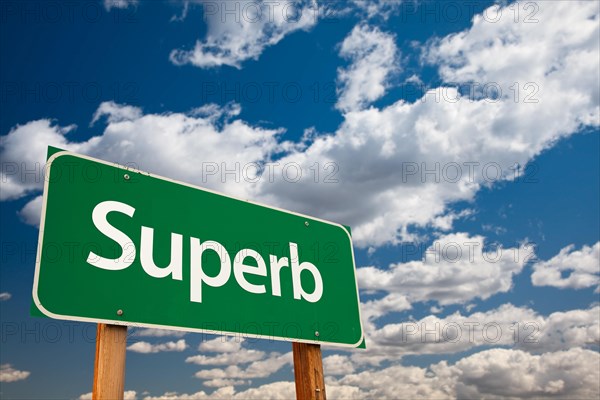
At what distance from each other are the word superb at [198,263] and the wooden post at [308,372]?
16.3 inches

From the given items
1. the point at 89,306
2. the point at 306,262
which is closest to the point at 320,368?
the point at 306,262

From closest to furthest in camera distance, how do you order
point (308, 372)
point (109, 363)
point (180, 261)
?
1. point (109, 363)
2. point (180, 261)
3. point (308, 372)

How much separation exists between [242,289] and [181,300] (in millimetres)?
542

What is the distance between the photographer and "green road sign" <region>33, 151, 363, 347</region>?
3062 mm

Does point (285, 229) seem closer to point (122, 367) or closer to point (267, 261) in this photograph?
point (267, 261)

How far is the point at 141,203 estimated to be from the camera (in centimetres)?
Result: 355

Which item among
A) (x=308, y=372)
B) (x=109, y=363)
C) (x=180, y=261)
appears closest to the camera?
(x=109, y=363)

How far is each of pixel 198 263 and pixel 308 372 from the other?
4.41 feet

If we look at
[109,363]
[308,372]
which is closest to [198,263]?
[109,363]

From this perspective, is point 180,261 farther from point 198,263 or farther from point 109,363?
point 109,363

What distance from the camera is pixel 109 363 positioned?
2.96m

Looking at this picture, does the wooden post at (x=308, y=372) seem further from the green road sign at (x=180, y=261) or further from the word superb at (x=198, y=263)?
the word superb at (x=198, y=263)

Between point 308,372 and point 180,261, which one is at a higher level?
point 180,261

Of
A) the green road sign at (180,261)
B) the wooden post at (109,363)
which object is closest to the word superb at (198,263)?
the green road sign at (180,261)
